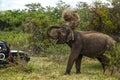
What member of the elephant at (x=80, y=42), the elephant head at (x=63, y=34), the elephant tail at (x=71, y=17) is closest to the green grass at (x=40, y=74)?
the elephant at (x=80, y=42)

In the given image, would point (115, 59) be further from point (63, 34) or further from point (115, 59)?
point (63, 34)

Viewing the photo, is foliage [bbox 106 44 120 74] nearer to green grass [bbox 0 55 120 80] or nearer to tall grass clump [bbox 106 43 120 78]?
tall grass clump [bbox 106 43 120 78]

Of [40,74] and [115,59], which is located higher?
[115,59]

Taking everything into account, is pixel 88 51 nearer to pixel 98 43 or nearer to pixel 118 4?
pixel 98 43

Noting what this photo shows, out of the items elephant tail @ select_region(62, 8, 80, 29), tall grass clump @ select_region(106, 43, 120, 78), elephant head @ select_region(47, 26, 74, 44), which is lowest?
tall grass clump @ select_region(106, 43, 120, 78)

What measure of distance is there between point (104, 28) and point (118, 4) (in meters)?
1.20

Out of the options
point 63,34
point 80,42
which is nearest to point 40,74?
point 63,34

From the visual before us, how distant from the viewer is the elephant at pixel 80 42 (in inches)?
526

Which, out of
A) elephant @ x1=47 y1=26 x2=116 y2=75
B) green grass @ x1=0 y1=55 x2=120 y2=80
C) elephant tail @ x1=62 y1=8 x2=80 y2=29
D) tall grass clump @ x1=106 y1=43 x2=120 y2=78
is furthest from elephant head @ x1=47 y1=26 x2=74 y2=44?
tall grass clump @ x1=106 y1=43 x2=120 y2=78

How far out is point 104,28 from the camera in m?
16.4

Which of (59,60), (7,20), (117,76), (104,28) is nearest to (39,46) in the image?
(59,60)

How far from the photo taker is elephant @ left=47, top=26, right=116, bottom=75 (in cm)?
1335

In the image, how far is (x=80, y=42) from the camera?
13469 millimetres

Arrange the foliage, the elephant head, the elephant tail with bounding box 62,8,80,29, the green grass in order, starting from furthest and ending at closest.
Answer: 1. the elephant tail with bounding box 62,8,80,29
2. the elephant head
3. the foliage
4. the green grass
